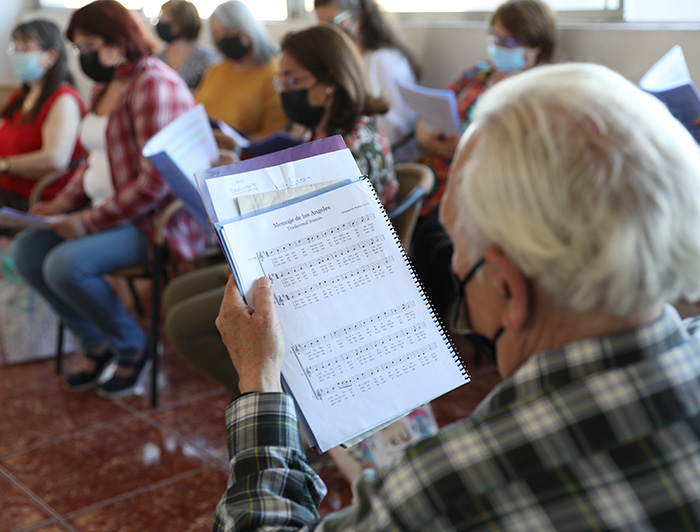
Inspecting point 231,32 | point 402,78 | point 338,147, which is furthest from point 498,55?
point 338,147

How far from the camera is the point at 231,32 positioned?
12.1 ft

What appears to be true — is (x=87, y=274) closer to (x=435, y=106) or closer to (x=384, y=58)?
(x=435, y=106)

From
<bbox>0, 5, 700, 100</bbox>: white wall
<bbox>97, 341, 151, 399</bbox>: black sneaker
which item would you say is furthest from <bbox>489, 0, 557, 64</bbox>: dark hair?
<bbox>97, 341, 151, 399</bbox>: black sneaker

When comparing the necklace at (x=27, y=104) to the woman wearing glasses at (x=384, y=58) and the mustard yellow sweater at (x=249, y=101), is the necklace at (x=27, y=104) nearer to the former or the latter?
the mustard yellow sweater at (x=249, y=101)

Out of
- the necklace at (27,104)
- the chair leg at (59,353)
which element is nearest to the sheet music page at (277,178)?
the chair leg at (59,353)

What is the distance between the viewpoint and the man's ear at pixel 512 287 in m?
0.81

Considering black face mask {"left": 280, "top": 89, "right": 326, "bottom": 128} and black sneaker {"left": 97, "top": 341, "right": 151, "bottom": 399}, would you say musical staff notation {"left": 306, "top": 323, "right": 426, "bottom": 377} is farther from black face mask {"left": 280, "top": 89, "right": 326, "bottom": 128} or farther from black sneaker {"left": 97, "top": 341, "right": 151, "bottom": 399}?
black sneaker {"left": 97, "top": 341, "right": 151, "bottom": 399}

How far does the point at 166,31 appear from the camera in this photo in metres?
4.43

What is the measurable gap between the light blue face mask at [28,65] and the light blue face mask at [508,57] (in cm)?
208

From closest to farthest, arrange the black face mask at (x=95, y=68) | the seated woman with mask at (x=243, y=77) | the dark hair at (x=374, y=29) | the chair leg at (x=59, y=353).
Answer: the black face mask at (x=95, y=68) → the chair leg at (x=59, y=353) → the dark hair at (x=374, y=29) → the seated woman with mask at (x=243, y=77)

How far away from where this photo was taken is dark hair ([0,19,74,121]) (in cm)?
363

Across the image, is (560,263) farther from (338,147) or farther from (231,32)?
(231,32)

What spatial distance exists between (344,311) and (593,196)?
0.45 m

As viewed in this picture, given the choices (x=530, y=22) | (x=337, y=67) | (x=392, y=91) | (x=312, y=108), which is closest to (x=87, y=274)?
(x=312, y=108)
